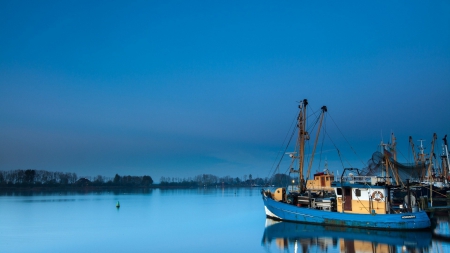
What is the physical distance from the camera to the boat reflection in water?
27.8 meters

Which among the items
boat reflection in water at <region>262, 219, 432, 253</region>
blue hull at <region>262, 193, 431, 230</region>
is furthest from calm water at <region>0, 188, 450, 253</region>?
blue hull at <region>262, 193, 431, 230</region>

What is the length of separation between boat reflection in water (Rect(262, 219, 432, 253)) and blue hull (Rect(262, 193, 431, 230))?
1.71 ft

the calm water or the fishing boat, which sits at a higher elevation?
the fishing boat

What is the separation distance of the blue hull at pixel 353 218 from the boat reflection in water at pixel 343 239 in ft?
1.71

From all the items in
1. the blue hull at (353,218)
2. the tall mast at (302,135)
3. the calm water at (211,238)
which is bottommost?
the calm water at (211,238)

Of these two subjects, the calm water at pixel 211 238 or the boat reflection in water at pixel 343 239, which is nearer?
the boat reflection in water at pixel 343 239

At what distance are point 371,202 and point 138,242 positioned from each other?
2116 cm

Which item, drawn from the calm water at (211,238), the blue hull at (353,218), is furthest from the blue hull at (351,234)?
the blue hull at (353,218)

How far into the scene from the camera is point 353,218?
115ft

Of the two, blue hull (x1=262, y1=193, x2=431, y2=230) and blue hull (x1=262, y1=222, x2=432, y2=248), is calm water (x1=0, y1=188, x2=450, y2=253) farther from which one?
blue hull (x1=262, y1=193, x2=431, y2=230)

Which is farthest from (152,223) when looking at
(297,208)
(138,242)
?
(297,208)

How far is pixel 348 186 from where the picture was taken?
1426 inches

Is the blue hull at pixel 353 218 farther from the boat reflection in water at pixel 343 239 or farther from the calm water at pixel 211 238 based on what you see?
the calm water at pixel 211 238

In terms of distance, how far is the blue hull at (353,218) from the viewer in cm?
3259
